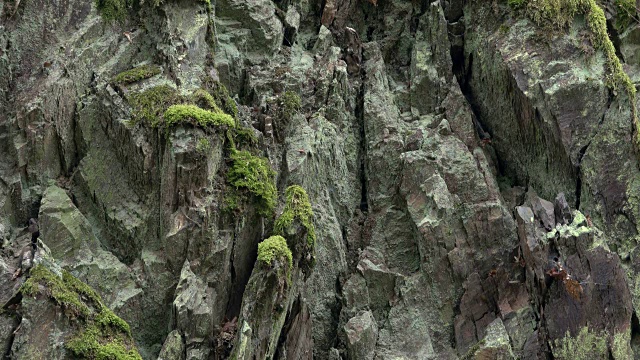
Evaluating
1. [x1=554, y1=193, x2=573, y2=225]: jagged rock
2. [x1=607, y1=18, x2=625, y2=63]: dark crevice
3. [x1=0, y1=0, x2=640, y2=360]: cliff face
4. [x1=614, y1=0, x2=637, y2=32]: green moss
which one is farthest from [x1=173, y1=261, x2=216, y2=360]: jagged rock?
[x1=614, y1=0, x2=637, y2=32]: green moss

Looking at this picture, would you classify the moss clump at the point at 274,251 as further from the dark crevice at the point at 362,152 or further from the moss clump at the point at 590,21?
the moss clump at the point at 590,21

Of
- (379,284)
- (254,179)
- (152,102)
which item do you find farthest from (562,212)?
(152,102)

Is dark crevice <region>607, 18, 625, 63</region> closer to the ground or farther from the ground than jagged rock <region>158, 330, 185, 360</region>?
farther from the ground

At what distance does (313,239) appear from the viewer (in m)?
17.0

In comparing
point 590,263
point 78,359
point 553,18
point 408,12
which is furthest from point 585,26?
point 78,359

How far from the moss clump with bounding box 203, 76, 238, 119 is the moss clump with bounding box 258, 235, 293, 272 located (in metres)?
4.08

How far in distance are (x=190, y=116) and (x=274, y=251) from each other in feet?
12.4

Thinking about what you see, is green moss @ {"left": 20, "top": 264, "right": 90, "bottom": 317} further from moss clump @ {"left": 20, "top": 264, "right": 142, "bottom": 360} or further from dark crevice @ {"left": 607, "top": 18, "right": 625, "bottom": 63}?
dark crevice @ {"left": 607, "top": 18, "right": 625, "bottom": 63}

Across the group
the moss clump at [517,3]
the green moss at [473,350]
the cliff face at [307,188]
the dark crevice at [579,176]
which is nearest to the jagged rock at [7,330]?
the cliff face at [307,188]

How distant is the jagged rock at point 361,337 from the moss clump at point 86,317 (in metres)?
5.04

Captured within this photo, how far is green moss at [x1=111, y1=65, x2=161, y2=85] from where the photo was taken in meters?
18.2

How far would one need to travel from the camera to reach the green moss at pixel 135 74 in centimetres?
1822

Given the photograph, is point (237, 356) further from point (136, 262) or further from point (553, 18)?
point (553, 18)

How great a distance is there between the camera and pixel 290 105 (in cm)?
2020
